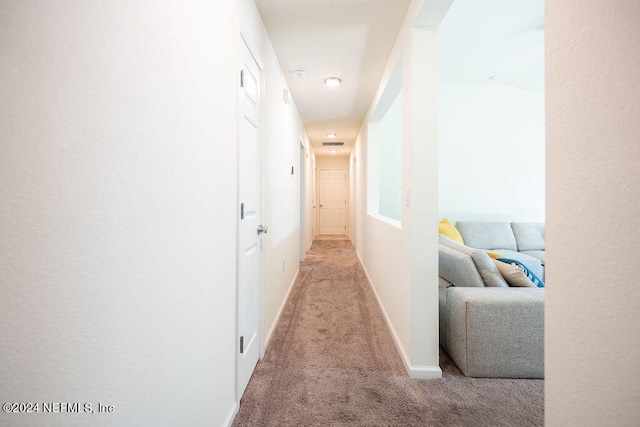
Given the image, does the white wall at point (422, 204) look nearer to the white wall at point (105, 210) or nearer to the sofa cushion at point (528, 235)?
the white wall at point (105, 210)

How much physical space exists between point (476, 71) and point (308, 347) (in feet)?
13.3

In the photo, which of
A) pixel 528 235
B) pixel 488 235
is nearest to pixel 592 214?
pixel 488 235

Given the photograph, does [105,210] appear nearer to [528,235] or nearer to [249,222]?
[249,222]

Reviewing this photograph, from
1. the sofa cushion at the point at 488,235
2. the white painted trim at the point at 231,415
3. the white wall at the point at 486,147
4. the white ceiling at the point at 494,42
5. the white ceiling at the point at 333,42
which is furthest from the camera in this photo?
the white wall at the point at 486,147

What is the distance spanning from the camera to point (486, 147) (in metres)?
4.66

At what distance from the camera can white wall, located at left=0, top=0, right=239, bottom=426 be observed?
493 millimetres

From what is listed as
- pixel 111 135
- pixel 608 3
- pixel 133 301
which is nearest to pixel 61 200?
pixel 111 135

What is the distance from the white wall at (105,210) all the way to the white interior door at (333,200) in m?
8.06

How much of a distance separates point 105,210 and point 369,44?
8.20ft

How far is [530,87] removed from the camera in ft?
14.8

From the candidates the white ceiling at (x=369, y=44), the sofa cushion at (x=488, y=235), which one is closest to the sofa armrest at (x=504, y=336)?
the white ceiling at (x=369, y=44)

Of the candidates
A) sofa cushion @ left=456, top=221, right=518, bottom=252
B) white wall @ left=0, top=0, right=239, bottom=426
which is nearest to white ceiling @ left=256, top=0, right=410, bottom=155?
white wall @ left=0, top=0, right=239, bottom=426

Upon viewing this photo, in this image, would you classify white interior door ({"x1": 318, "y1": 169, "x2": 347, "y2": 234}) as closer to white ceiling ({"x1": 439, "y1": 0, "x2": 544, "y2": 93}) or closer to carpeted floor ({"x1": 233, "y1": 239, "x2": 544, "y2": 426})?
white ceiling ({"x1": 439, "y1": 0, "x2": 544, "y2": 93})

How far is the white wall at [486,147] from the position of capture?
4625mm
